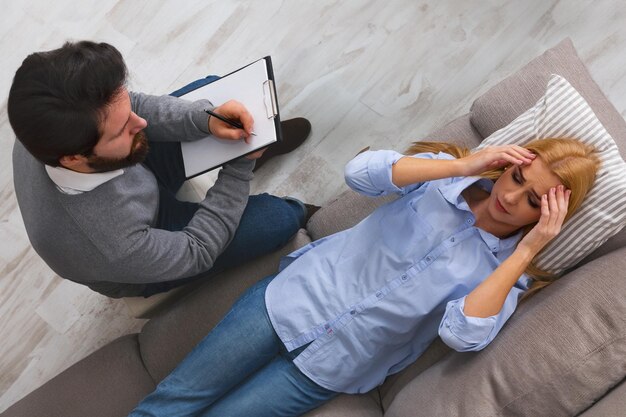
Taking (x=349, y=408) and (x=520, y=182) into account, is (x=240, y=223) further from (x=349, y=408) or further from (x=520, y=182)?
(x=520, y=182)

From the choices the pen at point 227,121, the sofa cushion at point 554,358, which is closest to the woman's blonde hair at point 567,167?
the sofa cushion at point 554,358

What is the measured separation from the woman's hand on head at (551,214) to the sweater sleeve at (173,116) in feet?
2.80

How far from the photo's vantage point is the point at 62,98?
3.25 ft

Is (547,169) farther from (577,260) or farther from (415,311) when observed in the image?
(415,311)

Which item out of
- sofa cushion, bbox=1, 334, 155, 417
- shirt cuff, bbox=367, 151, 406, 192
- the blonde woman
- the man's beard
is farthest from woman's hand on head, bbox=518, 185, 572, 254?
sofa cushion, bbox=1, 334, 155, 417

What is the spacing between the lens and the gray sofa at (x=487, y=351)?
1.19 metres

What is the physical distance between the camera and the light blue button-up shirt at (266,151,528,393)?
1354mm

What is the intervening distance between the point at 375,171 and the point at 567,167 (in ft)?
1.45

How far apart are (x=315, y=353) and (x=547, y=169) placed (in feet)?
2.41

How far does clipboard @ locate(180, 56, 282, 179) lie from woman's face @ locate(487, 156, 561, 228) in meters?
0.57

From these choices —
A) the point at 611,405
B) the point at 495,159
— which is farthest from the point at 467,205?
the point at 611,405

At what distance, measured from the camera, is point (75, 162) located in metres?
1.08

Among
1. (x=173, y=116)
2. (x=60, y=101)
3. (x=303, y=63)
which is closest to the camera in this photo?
(x=60, y=101)

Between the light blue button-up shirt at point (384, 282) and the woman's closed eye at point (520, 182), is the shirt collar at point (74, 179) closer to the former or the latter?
the light blue button-up shirt at point (384, 282)
